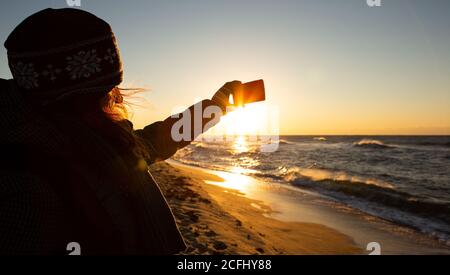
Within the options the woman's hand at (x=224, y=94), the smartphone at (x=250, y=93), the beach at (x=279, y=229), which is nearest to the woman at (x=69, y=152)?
the woman's hand at (x=224, y=94)

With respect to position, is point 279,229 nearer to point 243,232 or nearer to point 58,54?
point 243,232

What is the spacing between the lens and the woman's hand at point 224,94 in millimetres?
1943

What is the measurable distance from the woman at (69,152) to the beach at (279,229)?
4312 mm

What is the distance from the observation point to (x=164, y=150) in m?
1.85

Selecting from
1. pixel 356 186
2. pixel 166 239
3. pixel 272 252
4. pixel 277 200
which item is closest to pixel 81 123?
pixel 166 239

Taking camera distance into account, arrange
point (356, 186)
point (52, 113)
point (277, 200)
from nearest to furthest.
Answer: point (52, 113) < point (277, 200) < point (356, 186)

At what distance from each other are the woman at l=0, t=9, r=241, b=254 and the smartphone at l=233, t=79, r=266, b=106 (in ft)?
2.92

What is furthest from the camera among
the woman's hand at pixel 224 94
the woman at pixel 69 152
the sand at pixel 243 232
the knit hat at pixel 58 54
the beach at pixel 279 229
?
the beach at pixel 279 229

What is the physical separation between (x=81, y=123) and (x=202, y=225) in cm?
626

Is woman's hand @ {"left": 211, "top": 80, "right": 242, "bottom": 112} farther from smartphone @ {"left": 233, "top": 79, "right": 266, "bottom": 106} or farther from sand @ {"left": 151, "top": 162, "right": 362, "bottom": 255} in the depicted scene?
sand @ {"left": 151, "top": 162, "right": 362, "bottom": 255}

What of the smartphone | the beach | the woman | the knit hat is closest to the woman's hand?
the smartphone

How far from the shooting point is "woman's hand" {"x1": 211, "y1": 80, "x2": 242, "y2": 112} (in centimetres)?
194

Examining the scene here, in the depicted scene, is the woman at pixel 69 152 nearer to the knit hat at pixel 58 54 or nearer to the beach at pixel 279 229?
the knit hat at pixel 58 54
